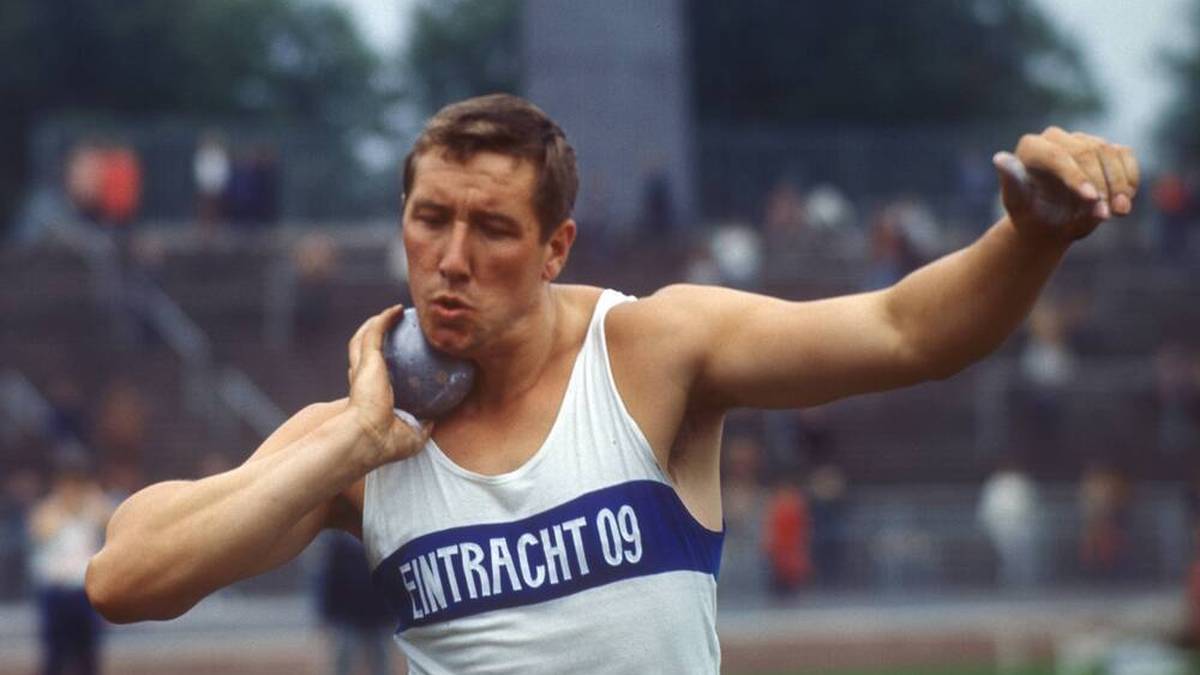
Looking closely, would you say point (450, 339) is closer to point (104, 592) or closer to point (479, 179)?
point (479, 179)

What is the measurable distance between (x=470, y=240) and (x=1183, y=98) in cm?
6749

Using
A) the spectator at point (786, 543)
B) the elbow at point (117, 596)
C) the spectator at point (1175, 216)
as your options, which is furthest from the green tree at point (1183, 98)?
the elbow at point (117, 596)

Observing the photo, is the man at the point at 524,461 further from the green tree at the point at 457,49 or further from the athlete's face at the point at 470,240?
the green tree at the point at 457,49

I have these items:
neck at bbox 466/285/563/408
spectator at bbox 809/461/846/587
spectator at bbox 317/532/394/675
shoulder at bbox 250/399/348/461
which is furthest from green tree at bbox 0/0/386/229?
neck at bbox 466/285/563/408

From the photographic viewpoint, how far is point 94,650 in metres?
15.6

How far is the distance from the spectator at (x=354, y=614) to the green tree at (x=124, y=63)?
39.0m

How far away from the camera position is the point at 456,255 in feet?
14.0

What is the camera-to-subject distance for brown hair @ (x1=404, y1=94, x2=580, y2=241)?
4.31 meters

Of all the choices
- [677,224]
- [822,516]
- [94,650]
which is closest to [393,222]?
[677,224]

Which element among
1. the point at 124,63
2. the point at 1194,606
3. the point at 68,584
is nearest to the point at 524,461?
the point at 68,584

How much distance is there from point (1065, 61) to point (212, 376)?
49.8 metres

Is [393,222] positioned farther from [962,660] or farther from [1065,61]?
[1065,61]

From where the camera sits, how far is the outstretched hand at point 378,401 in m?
4.39

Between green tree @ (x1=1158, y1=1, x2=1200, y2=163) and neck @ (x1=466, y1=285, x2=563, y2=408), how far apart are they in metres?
63.4
